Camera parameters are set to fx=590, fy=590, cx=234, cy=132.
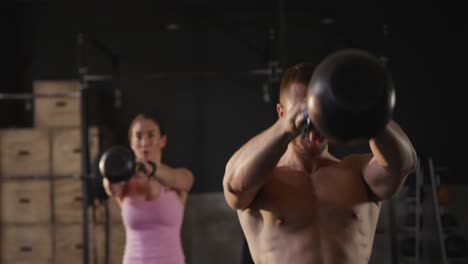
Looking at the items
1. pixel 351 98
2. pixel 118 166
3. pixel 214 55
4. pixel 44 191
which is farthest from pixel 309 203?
pixel 214 55

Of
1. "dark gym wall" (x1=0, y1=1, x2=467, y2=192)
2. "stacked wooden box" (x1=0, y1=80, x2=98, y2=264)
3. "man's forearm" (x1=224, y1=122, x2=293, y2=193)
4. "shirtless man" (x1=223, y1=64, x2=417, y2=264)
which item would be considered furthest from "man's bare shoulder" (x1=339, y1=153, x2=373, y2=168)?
"dark gym wall" (x1=0, y1=1, x2=467, y2=192)

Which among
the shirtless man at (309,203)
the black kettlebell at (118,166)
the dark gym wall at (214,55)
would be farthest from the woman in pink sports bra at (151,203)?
the dark gym wall at (214,55)

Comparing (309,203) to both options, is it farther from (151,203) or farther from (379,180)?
(151,203)

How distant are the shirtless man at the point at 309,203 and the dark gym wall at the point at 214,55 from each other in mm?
3165

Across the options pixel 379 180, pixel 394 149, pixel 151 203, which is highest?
pixel 394 149

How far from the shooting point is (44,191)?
13.5 ft

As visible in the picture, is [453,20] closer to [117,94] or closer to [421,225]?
[421,225]

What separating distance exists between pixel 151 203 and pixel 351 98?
182cm

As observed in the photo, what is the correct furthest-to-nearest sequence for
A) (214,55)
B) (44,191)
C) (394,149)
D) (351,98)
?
(214,55)
(44,191)
(394,149)
(351,98)

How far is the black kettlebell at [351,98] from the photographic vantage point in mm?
942

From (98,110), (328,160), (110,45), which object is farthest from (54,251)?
(328,160)

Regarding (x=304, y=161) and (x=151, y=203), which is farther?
(x=151, y=203)

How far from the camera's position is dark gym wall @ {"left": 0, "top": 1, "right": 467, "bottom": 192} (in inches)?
187

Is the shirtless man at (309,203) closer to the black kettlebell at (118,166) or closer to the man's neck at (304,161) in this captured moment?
the man's neck at (304,161)
